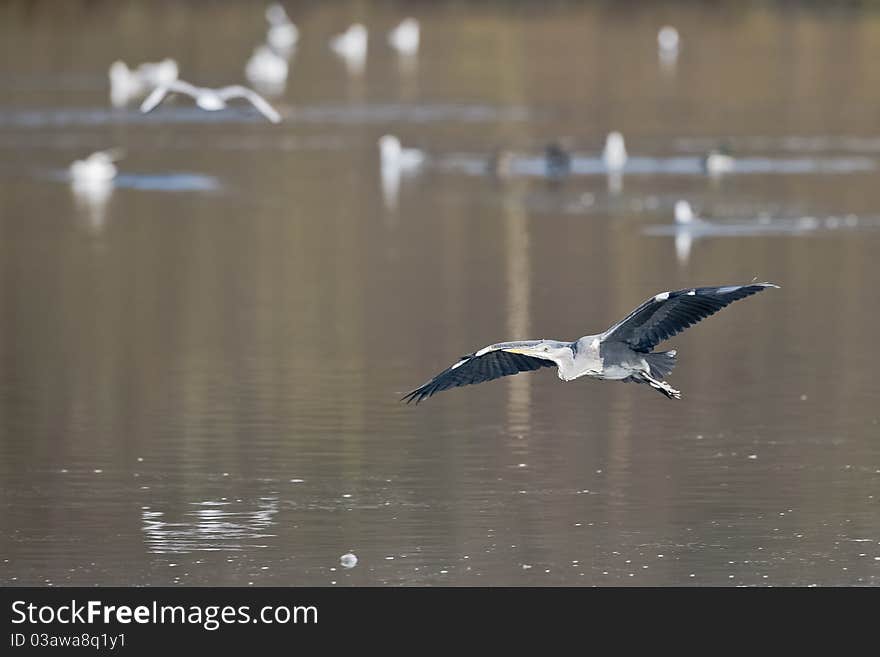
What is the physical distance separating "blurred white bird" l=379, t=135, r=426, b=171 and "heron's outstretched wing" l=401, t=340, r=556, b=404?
2403 cm

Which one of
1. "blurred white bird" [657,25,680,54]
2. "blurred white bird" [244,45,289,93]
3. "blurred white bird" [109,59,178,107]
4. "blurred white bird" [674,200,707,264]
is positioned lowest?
"blurred white bird" [674,200,707,264]

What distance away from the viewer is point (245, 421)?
18.7 meters

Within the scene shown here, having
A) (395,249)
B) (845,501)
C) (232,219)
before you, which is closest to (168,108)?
(232,219)

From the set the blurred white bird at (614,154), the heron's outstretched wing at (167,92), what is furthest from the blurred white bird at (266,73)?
the heron's outstretched wing at (167,92)

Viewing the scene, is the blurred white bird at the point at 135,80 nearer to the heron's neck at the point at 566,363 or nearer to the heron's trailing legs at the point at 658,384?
the heron's trailing legs at the point at 658,384

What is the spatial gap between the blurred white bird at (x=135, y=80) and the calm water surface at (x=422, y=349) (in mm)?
595

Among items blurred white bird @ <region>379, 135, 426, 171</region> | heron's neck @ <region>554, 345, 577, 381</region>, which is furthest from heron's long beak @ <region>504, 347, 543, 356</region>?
blurred white bird @ <region>379, 135, 426, 171</region>

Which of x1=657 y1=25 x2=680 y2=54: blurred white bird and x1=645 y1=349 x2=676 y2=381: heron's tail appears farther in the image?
x1=657 y1=25 x2=680 y2=54: blurred white bird

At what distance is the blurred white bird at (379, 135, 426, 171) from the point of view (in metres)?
38.3

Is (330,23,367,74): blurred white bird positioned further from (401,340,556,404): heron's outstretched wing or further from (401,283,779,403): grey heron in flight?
(401,340,556,404): heron's outstretched wing

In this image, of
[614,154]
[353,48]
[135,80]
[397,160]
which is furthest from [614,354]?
[353,48]

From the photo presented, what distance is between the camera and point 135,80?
51.3 metres
